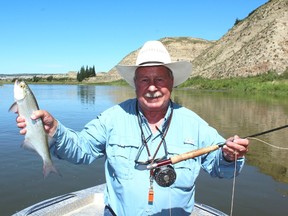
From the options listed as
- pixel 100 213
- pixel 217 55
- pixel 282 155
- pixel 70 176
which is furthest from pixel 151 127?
pixel 217 55

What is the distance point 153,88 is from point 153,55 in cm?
39

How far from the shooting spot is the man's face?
4082 millimetres

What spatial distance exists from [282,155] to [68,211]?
933cm

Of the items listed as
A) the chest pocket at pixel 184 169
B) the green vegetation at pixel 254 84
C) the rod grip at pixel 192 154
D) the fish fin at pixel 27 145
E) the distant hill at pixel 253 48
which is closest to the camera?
the fish fin at pixel 27 145

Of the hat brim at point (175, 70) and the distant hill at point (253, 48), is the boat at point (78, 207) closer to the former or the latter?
the hat brim at point (175, 70)

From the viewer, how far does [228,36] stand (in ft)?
282

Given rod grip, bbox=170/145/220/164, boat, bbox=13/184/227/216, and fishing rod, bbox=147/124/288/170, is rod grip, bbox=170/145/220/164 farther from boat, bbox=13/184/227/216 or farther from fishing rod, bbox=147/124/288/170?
boat, bbox=13/184/227/216

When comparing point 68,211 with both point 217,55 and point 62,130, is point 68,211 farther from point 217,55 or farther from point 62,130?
point 217,55

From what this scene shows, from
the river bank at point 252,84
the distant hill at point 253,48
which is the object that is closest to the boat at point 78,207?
the river bank at point 252,84

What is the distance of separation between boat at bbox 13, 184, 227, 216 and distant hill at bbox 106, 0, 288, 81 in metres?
53.1

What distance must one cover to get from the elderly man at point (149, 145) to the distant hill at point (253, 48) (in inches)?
2169

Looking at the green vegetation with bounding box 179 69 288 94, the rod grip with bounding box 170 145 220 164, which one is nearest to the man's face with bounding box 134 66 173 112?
the rod grip with bounding box 170 145 220 164

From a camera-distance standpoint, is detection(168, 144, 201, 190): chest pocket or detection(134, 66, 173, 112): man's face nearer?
detection(168, 144, 201, 190): chest pocket

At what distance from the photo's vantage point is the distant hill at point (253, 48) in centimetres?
5946
